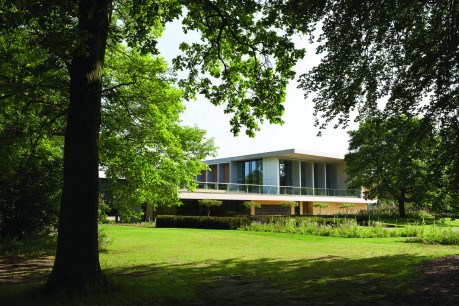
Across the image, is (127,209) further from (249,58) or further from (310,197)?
(310,197)

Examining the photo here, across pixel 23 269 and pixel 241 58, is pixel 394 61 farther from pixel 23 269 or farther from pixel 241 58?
pixel 23 269

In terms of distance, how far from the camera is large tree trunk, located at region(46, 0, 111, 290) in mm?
7074

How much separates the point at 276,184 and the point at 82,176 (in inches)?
1533

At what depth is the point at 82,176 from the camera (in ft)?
23.7

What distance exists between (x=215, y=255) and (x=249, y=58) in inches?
261

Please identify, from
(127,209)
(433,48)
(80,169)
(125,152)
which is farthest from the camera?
(127,209)

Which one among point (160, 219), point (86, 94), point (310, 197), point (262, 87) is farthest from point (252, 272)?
point (310, 197)

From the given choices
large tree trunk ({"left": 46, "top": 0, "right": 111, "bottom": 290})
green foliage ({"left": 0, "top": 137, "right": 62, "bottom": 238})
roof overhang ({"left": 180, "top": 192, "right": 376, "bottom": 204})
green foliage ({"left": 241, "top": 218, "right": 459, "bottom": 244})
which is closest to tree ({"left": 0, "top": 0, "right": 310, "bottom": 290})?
large tree trunk ({"left": 46, "top": 0, "right": 111, "bottom": 290})

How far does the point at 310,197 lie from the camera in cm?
4672

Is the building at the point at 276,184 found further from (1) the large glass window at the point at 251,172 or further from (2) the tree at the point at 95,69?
(2) the tree at the point at 95,69

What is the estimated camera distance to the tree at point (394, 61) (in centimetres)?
784

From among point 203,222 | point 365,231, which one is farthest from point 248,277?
point 203,222

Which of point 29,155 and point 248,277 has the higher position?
point 29,155

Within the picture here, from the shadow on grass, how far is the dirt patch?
1617 mm
